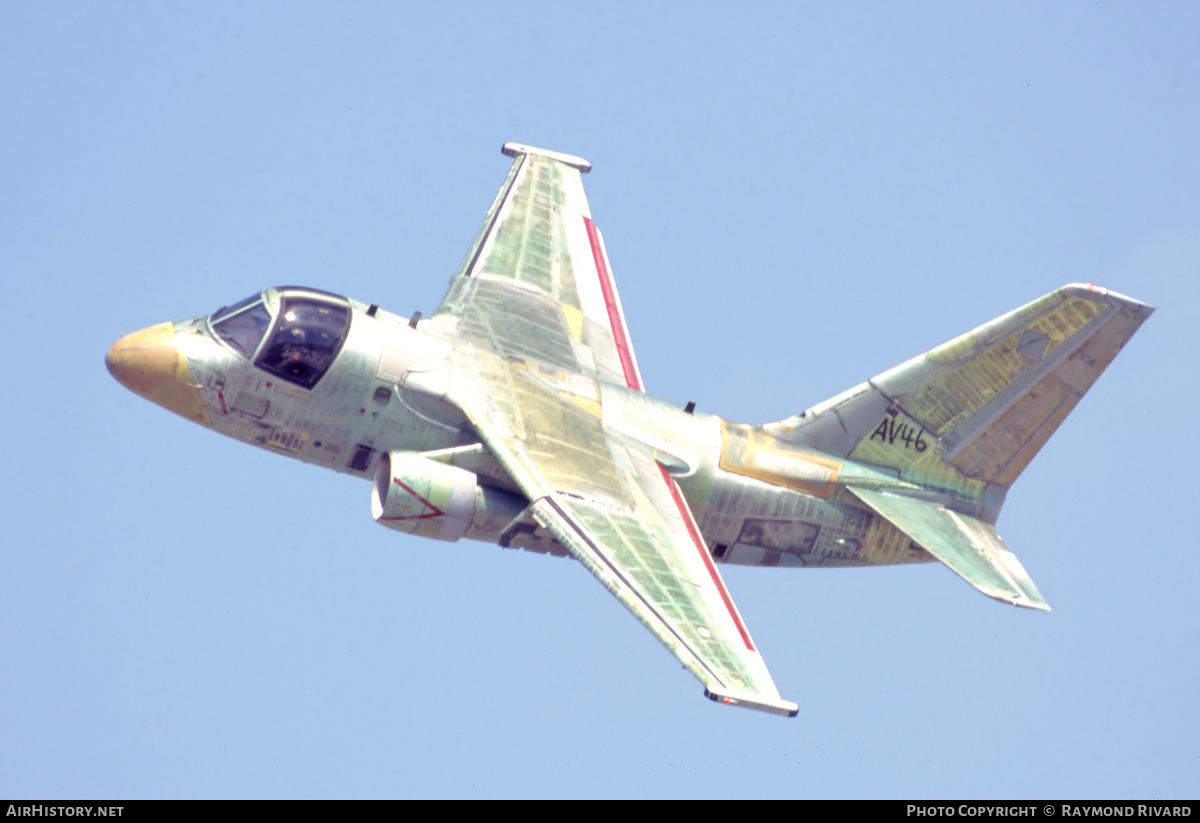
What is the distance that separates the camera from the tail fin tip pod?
1609 inches

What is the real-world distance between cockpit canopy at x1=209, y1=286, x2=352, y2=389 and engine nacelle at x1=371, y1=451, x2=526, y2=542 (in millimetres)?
2432

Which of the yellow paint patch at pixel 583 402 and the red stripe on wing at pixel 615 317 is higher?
the red stripe on wing at pixel 615 317

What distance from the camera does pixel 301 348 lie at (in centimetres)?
3738

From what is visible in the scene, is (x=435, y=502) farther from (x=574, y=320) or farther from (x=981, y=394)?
(x=981, y=394)

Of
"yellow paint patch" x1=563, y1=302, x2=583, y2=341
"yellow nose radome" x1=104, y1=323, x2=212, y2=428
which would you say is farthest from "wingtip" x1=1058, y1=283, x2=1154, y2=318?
"yellow nose radome" x1=104, y1=323, x2=212, y2=428

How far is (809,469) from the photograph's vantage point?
4044cm

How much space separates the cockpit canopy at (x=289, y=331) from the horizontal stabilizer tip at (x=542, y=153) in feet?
40.7

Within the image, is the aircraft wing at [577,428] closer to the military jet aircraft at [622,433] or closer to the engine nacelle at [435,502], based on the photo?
the military jet aircraft at [622,433]

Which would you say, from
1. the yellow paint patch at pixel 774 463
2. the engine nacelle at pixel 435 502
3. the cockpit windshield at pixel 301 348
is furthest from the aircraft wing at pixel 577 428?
the cockpit windshield at pixel 301 348

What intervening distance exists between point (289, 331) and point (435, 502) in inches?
181

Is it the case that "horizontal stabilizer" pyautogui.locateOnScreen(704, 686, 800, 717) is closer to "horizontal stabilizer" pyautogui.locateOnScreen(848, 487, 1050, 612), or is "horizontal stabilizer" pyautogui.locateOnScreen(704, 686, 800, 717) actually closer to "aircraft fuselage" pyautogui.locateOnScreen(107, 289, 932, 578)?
"aircraft fuselage" pyautogui.locateOnScreen(107, 289, 932, 578)

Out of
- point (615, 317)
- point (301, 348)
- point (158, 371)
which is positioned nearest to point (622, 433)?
point (615, 317)

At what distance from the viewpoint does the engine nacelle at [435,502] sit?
36594 millimetres
